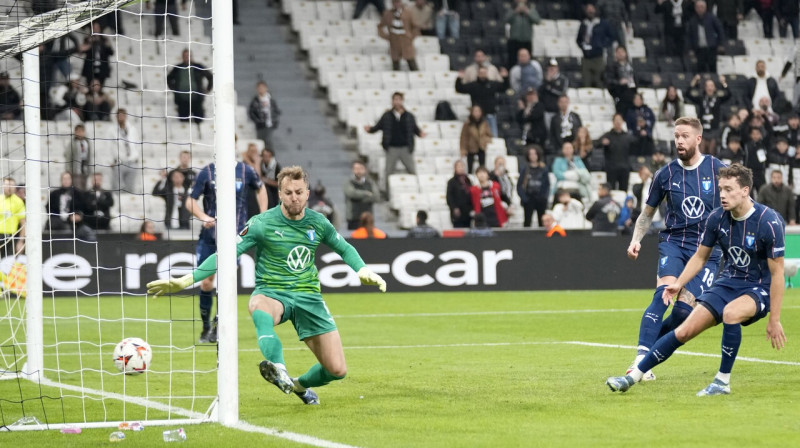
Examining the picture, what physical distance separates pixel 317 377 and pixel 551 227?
45.4ft

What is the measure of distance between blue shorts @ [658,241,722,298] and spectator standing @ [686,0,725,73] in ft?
64.9

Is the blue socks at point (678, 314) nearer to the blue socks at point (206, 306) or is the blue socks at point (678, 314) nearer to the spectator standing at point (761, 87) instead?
the blue socks at point (206, 306)

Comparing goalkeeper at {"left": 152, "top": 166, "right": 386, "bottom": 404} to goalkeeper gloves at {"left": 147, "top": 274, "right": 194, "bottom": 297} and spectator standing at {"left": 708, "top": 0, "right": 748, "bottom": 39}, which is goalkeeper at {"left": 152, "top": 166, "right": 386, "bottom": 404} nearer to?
goalkeeper gloves at {"left": 147, "top": 274, "right": 194, "bottom": 297}

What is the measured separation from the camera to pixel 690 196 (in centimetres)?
943

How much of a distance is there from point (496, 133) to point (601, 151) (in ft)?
7.33

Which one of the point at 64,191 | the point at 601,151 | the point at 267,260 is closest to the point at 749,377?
the point at 267,260

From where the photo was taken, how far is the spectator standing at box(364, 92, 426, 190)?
23625 millimetres

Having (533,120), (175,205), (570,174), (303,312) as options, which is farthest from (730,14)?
(303,312)

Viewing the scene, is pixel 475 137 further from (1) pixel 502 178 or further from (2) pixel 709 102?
(2) pixel 709 102

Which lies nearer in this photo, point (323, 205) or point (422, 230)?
point (422, 230)

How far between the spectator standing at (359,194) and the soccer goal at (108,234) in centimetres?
312

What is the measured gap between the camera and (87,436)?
278 inches

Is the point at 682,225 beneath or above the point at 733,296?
above

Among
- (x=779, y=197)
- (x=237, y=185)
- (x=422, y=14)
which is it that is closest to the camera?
(x=237, y=185)
